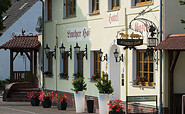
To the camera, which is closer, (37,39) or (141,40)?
(141,40)

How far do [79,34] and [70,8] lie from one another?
1987mm

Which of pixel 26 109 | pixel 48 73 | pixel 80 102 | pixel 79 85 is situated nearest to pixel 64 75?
pixel 48 73

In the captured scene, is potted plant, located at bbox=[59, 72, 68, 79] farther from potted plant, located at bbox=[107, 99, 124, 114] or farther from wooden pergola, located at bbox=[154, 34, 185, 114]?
wooden pergola, located at bbox=[154, 34, 185, 114]

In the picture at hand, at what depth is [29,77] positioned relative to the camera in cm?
3073

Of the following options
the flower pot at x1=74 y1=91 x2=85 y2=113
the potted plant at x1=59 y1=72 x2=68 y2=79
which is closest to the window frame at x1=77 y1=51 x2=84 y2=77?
the potted plant at x1=59 y1=72 x2=68 y2=79

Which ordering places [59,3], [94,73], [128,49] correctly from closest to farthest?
[128,49] → [94,73] → [59,3]

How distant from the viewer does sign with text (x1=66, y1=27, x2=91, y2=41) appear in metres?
24.0

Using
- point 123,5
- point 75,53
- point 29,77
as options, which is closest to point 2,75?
point 29,77

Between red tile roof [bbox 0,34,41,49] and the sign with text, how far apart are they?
448 centimetres

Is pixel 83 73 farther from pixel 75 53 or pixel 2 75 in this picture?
pixel 2 75

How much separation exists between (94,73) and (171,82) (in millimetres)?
5885

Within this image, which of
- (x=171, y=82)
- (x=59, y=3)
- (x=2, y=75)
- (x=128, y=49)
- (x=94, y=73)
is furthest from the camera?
(x=2, y=75)

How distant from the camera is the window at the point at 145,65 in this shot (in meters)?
19.0

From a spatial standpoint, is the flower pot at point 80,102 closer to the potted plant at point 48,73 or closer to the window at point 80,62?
the window at point 80,62
